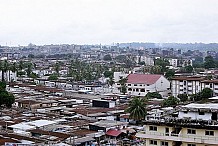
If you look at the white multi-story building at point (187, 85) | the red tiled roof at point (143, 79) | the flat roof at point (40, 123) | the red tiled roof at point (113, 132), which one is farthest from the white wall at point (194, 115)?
the red tiled roof at point (143, 79)

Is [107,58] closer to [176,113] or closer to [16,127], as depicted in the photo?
[16,127]

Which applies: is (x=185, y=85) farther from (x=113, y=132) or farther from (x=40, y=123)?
(x=40, y=123)

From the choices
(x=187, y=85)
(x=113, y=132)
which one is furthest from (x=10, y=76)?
(x=113, y=132)

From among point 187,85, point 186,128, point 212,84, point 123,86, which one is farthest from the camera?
point 123,86

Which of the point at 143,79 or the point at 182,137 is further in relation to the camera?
the point at 143,79

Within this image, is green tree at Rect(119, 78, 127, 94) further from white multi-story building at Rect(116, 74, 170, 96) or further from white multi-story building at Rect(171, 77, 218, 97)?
white multi-story building at Rect(171, 77, 218, 97)

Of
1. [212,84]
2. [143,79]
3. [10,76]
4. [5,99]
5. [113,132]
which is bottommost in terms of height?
[113,132]

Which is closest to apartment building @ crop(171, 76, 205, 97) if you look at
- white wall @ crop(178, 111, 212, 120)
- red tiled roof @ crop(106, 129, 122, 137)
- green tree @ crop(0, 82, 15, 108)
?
green tree @ crop(0, 82, 15, 108)

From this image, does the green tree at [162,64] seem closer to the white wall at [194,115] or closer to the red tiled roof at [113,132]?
the red tiled roof at [113,132]

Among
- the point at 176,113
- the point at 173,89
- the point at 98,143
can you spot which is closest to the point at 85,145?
the point at 98,143
